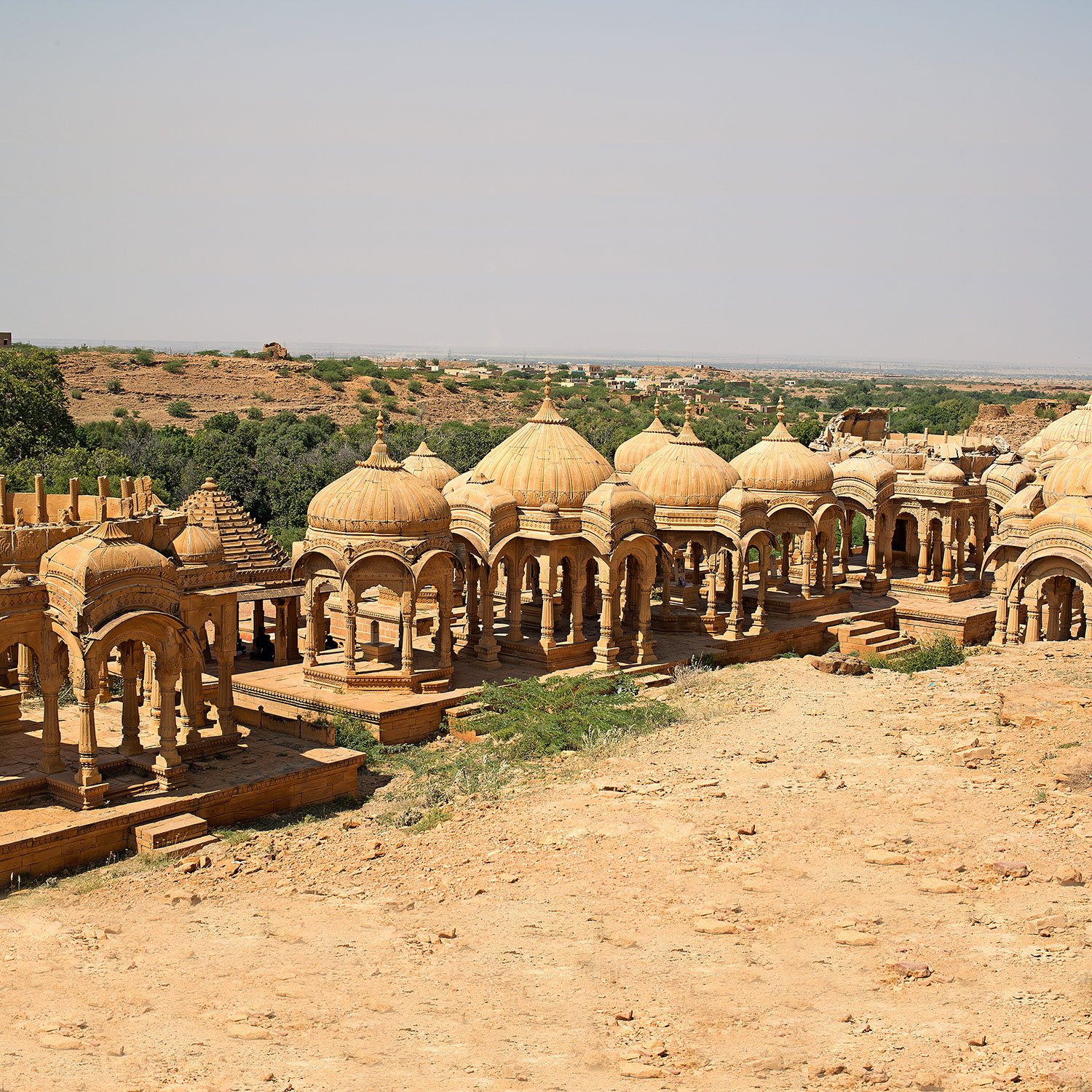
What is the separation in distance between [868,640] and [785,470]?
395cm

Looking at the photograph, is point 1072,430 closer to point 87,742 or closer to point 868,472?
point 868,472

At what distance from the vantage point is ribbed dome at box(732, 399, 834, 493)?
25.2m

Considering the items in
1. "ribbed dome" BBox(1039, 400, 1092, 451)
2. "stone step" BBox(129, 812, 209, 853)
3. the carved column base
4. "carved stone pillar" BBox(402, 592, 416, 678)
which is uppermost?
"ribbed dome" BBox(1039, 400, 1092, 451)

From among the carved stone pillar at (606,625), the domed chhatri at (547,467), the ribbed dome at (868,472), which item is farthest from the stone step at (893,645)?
the domed chhatri at (547,467)

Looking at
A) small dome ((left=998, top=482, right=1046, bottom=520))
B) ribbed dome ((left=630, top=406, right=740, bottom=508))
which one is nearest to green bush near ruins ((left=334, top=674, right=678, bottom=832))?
ribbed dome ((left=630, top=406, right=740, bottom=508))

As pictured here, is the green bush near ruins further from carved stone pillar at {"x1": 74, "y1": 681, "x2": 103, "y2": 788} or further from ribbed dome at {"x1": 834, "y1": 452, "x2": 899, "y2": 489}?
ribbed dome at {"x1": 834, "y1": 452, "x2": 899, "y2": 489}

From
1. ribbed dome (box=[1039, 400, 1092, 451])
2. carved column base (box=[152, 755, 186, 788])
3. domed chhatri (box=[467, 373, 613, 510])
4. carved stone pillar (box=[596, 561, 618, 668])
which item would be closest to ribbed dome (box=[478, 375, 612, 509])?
→ domed chhatri (box=[467, 373, 613, 510])

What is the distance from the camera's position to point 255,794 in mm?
14047

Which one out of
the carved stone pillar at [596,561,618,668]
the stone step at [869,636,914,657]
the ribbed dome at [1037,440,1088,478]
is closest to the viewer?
the carved stone pillar at [596,561,618,668]

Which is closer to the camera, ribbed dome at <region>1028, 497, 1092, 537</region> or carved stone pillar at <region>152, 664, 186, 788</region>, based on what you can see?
carved stone pillar at <region>152, 664, 186, 788</region>

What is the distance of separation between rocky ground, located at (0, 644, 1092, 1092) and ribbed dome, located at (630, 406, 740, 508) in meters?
8.31

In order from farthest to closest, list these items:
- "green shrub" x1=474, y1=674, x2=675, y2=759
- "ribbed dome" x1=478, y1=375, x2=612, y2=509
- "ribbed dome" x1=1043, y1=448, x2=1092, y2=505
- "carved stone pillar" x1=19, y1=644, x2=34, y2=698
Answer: "ribbed dome" x1=1043, y1=448, x2=1092, y2=505 → "ribbed dome" x1=478, y1=375, x2=612, y2=509 → "carved stone pillar" x1=19, y1=644, x2=34, y2=698 → "green shrub" x1=474, y1=674, x2=675, y2=759

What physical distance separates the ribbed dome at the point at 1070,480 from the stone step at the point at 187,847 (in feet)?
60.4

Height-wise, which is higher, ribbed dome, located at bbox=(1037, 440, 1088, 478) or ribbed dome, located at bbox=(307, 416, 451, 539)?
ribbed dome, located at bbox=(1037, 440, 1088, 478)
